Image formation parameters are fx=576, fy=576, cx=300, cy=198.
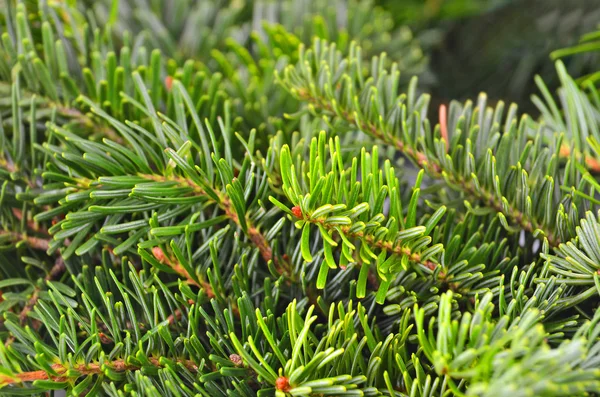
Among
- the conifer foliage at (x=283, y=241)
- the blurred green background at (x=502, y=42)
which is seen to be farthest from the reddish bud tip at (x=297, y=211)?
the blurred green background at (x=502, y=42)

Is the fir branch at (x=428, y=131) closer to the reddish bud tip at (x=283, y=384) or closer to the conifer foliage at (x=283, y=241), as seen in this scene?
the conifer foliage at (x=283, y=241)

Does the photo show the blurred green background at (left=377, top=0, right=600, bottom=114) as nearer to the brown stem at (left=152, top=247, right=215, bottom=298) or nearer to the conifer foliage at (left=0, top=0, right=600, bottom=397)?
the conifer foliage at (left=0, top=0, right=600, bottom=397)

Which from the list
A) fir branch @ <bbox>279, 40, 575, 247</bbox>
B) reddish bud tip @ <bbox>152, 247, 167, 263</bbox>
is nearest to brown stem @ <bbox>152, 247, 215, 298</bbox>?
reddish bud tip @ <bbox>152, 247, 167, 263</bbox>

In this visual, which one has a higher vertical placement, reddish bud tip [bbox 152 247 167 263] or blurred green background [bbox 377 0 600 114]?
blurred green background [bbox 377 0 600 114]

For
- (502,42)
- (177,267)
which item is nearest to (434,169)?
(177,267)

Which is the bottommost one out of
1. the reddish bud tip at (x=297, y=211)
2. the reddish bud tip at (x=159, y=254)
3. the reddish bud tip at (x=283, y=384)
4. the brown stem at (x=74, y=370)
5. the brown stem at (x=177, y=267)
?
the brown stem at (x=74, y=370)

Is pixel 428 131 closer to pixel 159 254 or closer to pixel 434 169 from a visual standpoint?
pixel 434 169

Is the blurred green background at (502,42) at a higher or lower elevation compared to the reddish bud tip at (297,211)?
higher

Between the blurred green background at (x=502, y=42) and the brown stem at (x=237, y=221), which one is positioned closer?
the brown stem at (x=237, y=221)
